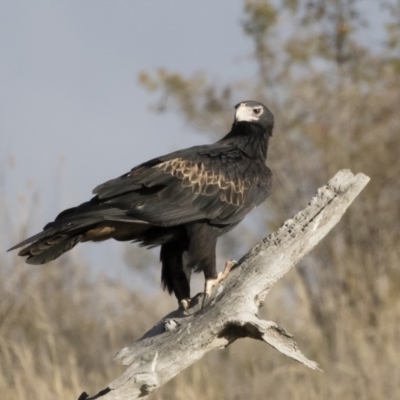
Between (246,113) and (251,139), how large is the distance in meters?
0.21

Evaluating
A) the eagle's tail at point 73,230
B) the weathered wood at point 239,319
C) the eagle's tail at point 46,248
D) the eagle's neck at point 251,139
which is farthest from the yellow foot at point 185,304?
the eagle's neck at point 251,139

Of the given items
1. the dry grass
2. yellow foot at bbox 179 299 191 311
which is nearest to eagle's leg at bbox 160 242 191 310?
yellow foot at bbox 179 299 191 311

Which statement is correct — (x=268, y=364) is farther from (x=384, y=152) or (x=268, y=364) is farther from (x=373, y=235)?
(x=384, y=152)

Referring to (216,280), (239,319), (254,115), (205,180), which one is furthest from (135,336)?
(239,319)

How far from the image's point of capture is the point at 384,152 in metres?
12.4

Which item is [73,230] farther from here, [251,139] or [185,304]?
[251,139]

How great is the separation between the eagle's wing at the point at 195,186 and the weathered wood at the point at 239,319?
0.66 metres

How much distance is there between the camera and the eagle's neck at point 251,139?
597 centimetres

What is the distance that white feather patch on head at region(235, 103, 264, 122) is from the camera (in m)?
6.09

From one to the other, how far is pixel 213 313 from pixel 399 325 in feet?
16.1

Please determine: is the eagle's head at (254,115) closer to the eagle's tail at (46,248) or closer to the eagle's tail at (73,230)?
the eagle's tail at (73,230)

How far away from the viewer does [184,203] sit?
218 inches

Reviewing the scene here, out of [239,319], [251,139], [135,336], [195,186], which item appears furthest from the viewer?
[135,336]

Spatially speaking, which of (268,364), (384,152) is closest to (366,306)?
(268,364)
